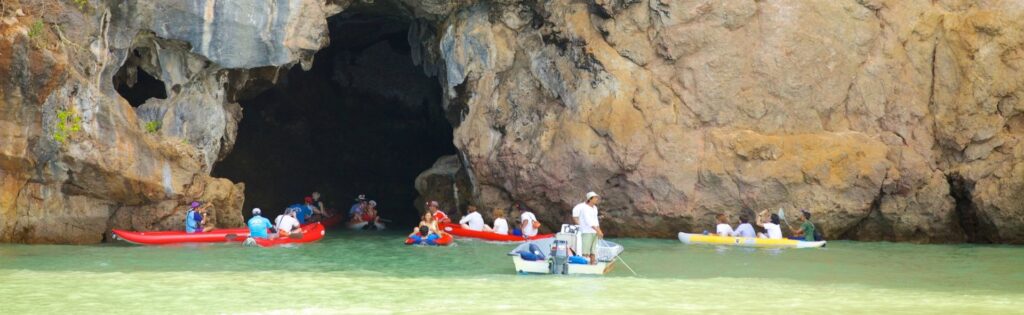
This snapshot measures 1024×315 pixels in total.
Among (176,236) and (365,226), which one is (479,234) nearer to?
(176,236)

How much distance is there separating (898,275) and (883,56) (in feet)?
27.4

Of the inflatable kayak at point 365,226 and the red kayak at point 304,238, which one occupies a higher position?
the inflatable kayak at point 365,226

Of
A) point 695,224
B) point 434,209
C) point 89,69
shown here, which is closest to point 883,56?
point 695,224

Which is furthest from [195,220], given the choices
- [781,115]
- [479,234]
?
[781,115]

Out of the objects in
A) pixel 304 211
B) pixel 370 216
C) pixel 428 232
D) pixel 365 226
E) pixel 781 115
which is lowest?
pixel 428 232

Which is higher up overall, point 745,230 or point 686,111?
point 686,111

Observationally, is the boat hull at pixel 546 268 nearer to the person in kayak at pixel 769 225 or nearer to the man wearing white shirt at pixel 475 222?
the person in kayak at pixel 769 225

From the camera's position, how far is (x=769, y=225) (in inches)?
908

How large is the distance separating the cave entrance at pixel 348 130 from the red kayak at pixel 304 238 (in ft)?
28.1

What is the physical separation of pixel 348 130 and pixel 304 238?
1302 cm

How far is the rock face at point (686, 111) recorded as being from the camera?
2314 centimetres

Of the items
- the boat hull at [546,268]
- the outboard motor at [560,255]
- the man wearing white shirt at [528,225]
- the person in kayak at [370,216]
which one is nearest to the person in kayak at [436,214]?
the man wearing white shirt at [528,225]

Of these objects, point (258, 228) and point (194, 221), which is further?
point (194, 221)

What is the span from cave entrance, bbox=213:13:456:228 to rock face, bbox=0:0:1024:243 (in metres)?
8.47
